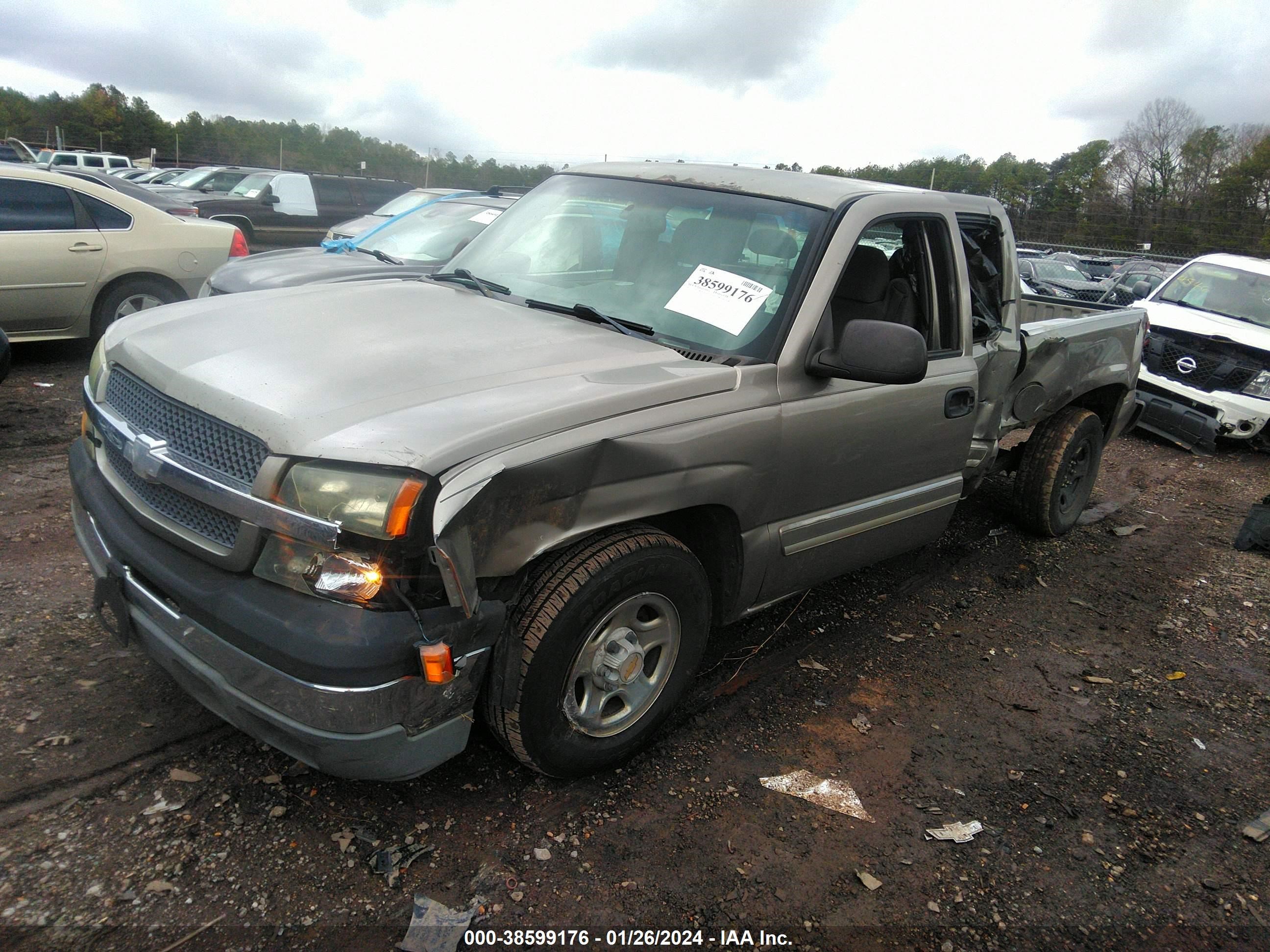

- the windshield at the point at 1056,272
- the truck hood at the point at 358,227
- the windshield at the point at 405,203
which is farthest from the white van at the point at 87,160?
the windshield at the point at 1056,272

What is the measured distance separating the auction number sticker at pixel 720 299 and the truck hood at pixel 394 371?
9.7 inches

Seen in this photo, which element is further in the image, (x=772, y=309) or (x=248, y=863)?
(x=772, y=309)

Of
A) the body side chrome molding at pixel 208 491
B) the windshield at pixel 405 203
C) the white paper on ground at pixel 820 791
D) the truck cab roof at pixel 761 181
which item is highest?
the truck cab roof at pixel 761 181

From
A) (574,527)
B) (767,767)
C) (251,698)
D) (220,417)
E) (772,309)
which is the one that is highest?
(772,309)

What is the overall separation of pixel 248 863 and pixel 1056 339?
4.44 metres

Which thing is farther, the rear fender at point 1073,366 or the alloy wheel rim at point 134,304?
the alloy wheel rim at point 134,304

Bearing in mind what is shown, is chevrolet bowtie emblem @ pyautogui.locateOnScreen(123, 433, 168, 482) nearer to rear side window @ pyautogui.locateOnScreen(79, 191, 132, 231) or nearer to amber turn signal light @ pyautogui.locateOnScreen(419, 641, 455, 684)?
amber turn signal light @ pyautogui.locateOnScreen(419, 641, 455, 684)

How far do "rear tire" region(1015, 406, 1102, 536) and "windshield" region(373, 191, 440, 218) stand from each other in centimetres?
675

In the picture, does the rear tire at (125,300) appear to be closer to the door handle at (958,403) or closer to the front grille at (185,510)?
the front grille at (185,510)

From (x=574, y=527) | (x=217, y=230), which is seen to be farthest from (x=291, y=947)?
(x=217, y=230)

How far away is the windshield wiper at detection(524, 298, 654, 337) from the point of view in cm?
327

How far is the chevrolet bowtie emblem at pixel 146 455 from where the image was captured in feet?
8.27

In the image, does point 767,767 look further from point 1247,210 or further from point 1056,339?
point 1247,210

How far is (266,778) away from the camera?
111 inches
